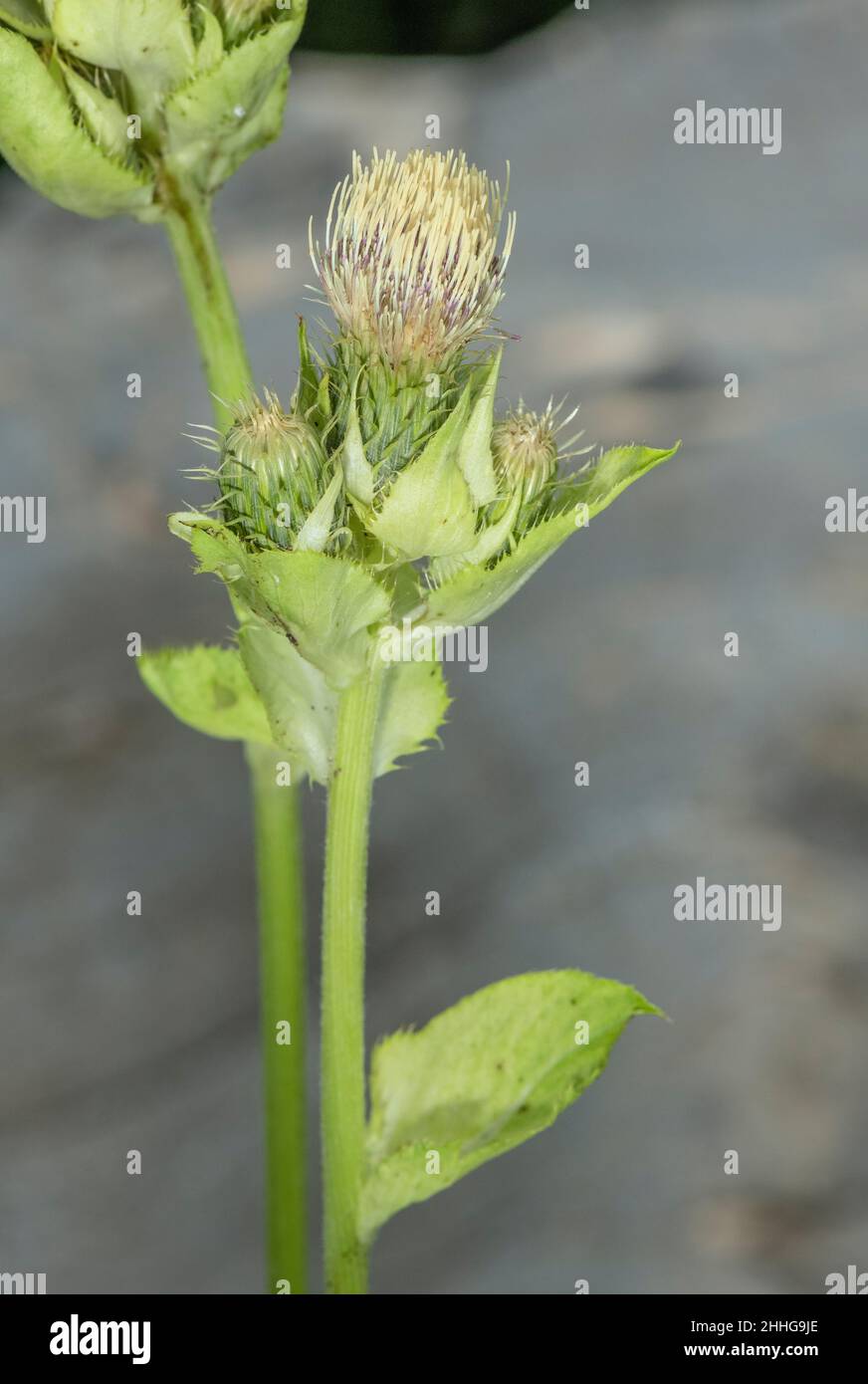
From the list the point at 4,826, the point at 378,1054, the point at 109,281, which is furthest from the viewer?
the point at 109,281

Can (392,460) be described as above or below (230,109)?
below

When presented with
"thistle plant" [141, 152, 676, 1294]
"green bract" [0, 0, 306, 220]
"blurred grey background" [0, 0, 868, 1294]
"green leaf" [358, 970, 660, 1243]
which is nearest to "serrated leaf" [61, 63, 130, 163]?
"green bract" [0, 0, 306, 220]

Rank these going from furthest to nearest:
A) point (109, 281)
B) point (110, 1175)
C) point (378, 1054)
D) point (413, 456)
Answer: point (109, 281) < point (110, 1175) < point (378, 1054) < point (413, 456)

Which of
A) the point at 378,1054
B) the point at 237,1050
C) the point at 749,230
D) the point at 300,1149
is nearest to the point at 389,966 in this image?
the point at 237,1050

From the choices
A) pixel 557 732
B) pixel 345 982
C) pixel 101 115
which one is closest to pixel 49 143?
pixel 101 115

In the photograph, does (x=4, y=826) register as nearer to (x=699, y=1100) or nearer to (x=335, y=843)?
(x=699, y=1100)

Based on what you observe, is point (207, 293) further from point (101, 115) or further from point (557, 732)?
point (557, 732)

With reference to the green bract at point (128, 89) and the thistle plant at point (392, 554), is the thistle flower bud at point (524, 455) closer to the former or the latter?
the thistle plant at point (392, 554)
